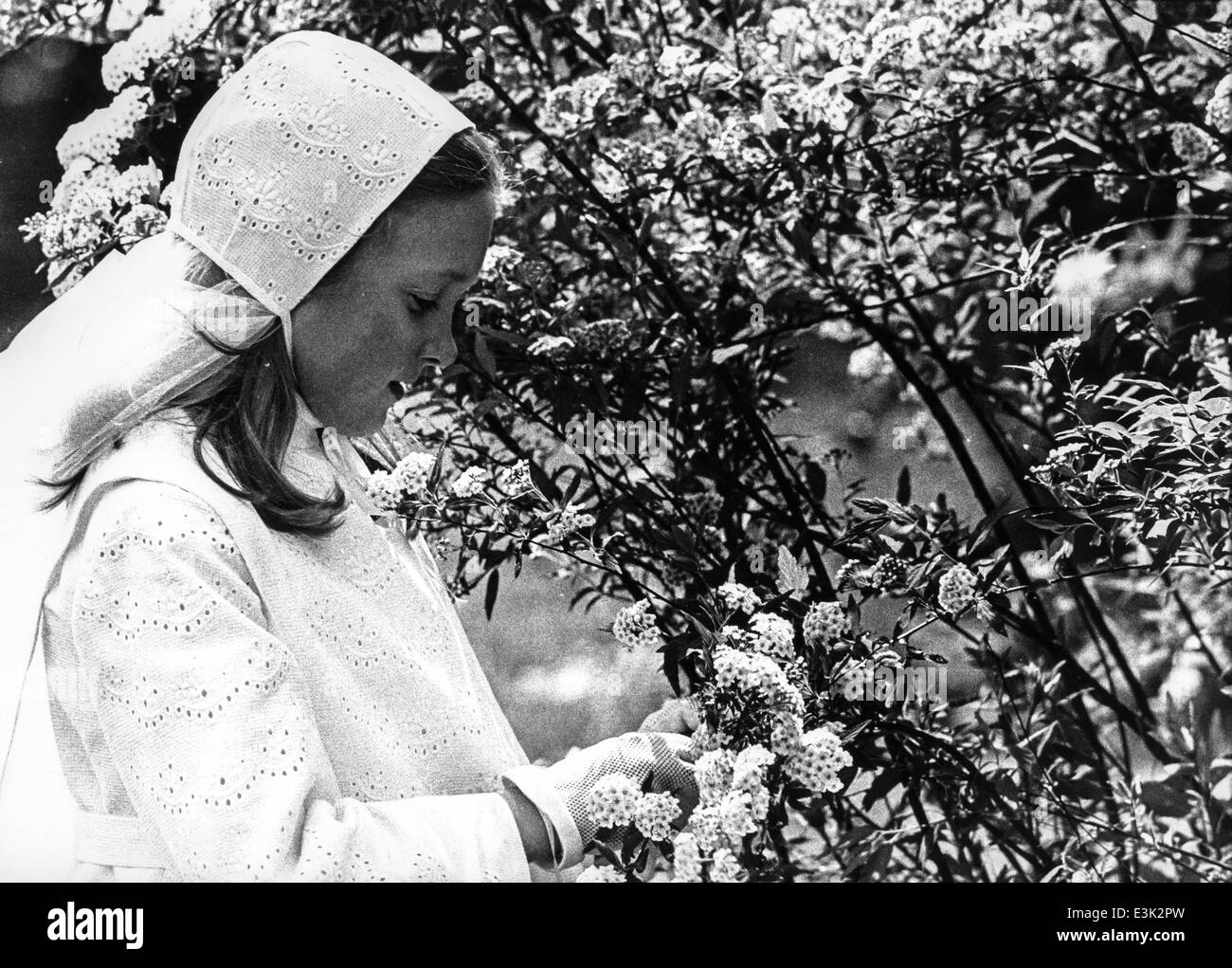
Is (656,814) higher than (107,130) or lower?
lower

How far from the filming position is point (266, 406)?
1.34m

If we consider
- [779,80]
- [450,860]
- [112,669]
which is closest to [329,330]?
[112,669]

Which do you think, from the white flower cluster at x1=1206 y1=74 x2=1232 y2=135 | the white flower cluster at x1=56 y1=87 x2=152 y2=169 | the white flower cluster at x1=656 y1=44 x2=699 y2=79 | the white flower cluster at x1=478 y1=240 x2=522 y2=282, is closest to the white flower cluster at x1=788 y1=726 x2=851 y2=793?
the white flower cluster at x1=478 y1=240 x2=522 y2=282

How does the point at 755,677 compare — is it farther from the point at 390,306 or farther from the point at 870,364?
the point at 870,364

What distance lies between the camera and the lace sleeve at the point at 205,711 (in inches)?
44.7

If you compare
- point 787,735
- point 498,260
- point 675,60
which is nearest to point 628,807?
point 787,735

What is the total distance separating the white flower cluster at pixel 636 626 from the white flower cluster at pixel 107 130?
922 millimetres

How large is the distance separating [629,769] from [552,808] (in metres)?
0.10

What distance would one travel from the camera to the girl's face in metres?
1.36

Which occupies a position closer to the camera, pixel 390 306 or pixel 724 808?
pixel 724 808

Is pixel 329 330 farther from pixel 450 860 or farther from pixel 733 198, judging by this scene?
pixel 733 198

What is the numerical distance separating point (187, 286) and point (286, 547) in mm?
282

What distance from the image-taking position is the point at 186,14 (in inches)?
69.8

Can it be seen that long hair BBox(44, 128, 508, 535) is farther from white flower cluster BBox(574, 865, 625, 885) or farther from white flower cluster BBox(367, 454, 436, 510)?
white flower cluster BBox(574, 865, 625, 885)
